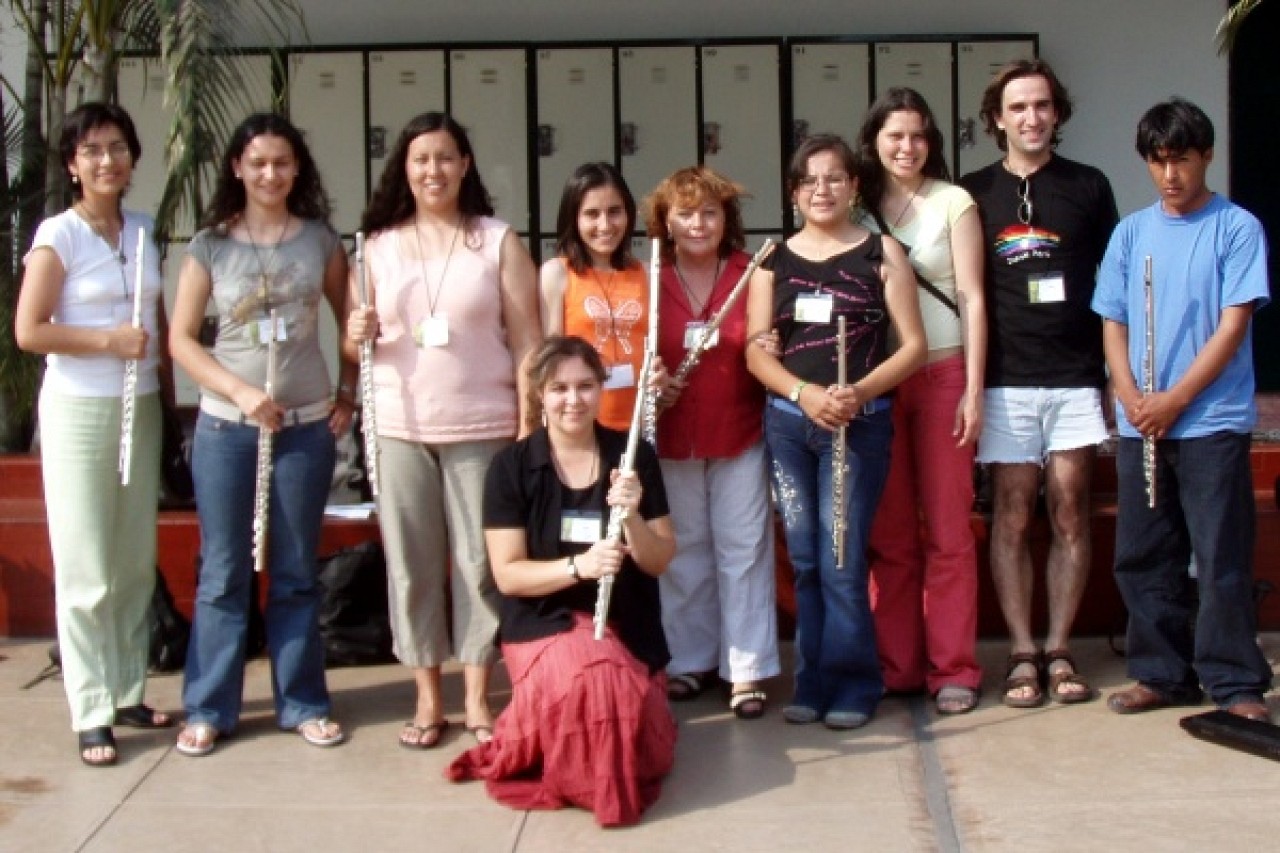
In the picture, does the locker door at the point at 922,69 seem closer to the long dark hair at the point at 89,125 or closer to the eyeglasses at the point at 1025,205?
the eyeglasses at the point at 1025,205

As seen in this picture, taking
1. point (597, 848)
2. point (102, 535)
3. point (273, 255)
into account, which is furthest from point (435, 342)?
point (597, 848)

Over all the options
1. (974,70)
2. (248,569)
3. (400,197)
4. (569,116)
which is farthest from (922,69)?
(248,569)

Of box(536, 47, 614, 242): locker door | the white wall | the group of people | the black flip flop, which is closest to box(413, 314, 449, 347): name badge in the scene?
the group of people

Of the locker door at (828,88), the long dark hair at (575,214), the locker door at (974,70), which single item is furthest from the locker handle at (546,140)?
the long dark hair at (575,214)

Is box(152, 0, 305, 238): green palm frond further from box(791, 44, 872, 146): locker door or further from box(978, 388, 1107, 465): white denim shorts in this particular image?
box(791, 44, 872, 146): locker door

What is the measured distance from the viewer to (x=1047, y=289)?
4656 mm

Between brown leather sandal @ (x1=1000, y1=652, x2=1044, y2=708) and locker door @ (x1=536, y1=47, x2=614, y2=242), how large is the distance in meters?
3.46

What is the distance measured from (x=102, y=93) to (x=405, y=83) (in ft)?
7.17

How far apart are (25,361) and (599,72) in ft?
9.57

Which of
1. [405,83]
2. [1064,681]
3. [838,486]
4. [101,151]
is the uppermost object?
[405,83]

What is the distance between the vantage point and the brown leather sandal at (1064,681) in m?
4.74

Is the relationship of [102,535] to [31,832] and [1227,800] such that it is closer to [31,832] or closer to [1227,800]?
[31,832]

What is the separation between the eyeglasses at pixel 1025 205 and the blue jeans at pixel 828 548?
0.66 m

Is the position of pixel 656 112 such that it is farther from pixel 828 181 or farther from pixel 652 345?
pixel 652 345
